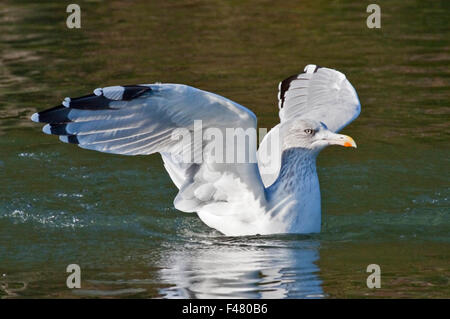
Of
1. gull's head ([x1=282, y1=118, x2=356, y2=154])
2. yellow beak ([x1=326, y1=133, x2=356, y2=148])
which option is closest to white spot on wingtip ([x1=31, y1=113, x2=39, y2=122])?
gull's head ([x1=282, y1=118, x2=356, y2=154])

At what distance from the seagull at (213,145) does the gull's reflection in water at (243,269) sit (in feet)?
0.79

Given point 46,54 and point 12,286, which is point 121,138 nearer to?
point 12,286

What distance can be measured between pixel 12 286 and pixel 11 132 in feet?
15.7

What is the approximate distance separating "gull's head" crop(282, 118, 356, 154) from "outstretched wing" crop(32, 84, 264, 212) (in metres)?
0.59

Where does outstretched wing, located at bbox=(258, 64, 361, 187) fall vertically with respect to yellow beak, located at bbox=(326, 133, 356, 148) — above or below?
above

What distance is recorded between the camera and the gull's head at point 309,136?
8.19 m

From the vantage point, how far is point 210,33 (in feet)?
55.1

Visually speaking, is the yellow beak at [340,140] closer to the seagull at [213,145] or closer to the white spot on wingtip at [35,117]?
the seagull at [213,145]

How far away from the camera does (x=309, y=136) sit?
27.1 feet

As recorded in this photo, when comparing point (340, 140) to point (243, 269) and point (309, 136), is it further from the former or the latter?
point (243, 269)

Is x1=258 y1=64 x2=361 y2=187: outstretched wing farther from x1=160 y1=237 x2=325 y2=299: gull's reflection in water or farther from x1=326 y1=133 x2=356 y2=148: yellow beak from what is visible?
x1=160 y1=237 x2=325 y2=299: gull's reflection in water

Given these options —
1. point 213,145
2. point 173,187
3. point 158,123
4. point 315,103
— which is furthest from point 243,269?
point 173,187

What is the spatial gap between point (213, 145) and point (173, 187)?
2.37m

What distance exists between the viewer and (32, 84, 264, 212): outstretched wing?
7336mm
